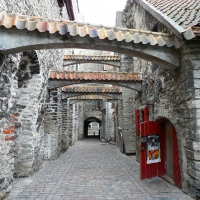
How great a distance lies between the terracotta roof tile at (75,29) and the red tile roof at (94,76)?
3387mm

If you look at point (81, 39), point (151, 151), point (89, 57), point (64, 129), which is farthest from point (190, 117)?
point (64, 129)

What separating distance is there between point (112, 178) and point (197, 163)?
102 inches

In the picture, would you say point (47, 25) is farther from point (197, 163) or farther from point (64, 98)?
point (64, 98)

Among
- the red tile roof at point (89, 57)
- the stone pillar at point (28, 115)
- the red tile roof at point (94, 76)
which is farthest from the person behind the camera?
the red tile roof at point (89, 57)

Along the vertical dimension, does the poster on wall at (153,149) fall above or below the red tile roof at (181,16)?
below

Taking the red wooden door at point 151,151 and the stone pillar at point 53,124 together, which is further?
the stone pillar at point 53,124

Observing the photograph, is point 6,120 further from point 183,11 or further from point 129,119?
point 129,119

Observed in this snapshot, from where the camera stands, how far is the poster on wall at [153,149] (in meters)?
5.32

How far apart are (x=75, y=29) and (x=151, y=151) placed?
3595 millimetres

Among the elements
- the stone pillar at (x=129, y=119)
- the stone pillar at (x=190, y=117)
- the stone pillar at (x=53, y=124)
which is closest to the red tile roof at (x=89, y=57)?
the stone pillar at (x=129, y=119)

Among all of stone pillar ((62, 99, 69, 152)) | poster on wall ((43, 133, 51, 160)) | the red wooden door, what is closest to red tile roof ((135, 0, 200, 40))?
the red wooden door

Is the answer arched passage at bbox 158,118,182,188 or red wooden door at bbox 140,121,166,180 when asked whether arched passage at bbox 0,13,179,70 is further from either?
arched passage at bbox 158,118,182,188

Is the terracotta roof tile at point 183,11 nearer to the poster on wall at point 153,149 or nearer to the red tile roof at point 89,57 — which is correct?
the poster on wall at point 153,149

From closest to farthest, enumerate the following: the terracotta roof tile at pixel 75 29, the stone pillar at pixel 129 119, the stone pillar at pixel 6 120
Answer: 1. the terracotta roof tile at pixel 75 29
2. the stone pillar at pixel 6 120
3. the stone pillar at pixel 129 119
